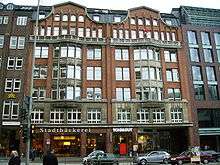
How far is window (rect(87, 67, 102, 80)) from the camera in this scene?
4862 cm

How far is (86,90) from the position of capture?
4775cm

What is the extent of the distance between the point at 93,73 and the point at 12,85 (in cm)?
1293

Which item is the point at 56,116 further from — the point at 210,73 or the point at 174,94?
the point at 210,73

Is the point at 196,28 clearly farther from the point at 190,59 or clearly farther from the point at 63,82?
the point at 63,82

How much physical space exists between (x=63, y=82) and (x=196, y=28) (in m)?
26.2

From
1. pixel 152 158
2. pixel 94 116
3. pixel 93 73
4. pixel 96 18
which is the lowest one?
pixel 152 158

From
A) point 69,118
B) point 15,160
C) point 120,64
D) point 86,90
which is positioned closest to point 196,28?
point 120,64

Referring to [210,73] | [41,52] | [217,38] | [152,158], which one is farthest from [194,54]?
[41,52]

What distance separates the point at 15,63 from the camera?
47.6 m

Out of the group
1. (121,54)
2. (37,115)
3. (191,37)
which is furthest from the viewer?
(191,37)

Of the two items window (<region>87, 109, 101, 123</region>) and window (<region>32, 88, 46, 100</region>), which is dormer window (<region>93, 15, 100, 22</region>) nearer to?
window (<region>32, 88, 46, 100</region>)

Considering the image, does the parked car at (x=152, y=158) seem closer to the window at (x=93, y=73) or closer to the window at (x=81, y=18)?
the window at (x=93, y=73)

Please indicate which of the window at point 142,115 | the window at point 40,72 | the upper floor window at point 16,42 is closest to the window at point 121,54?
the window at point 142,115

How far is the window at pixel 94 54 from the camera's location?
163 ft
